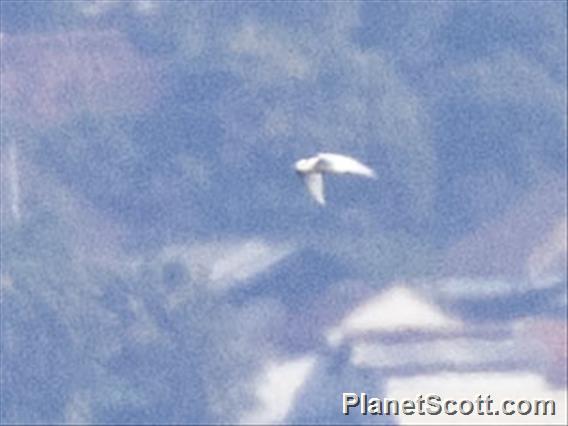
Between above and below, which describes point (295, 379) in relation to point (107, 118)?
below

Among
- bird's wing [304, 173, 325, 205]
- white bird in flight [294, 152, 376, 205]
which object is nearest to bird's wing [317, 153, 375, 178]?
white bird in flight [294, 152, 376, 205]

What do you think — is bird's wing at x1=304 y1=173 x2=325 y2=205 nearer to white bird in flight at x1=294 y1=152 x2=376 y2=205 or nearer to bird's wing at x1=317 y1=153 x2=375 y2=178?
white bird in flight at x1=294 y1=152 x2=376 y2=205

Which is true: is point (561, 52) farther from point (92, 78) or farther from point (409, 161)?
point (92, 78)

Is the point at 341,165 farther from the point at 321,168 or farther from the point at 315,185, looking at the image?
the point at 315,185

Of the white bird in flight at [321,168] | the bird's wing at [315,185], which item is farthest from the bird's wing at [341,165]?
the bird's wing at [315,185]

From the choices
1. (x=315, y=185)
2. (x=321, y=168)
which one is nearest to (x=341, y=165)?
(x=321, y=168)

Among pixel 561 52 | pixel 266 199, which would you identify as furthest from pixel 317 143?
pixel 561 52

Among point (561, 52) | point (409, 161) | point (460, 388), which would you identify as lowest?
point (460, 388)

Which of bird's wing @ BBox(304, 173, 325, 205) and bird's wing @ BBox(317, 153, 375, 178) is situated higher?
bird's wing @ BBox(317, 153, 375, 178)
